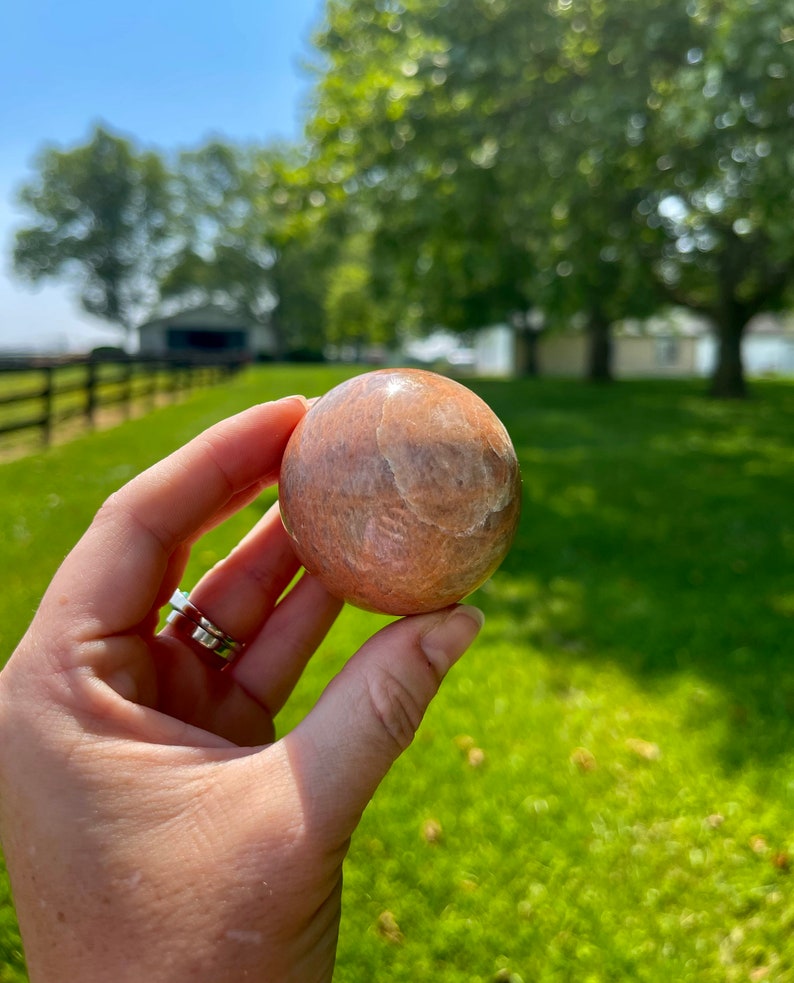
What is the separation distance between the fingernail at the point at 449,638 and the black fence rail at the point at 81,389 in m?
10.4

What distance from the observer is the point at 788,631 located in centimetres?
452

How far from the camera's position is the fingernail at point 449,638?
176 centimetres

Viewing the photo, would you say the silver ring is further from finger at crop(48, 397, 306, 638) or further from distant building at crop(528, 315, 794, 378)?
distant building at crop(528, 315, 794, 378)

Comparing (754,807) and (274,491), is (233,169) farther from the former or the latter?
(754,807)

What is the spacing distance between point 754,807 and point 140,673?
2.50 meters

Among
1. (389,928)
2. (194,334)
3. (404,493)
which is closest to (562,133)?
(404,493)

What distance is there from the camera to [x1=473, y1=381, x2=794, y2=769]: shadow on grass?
406 centimetres

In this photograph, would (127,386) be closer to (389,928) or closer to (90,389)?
(90,389)

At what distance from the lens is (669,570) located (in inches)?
220

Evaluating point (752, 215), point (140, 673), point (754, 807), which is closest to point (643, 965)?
point (754, 807)

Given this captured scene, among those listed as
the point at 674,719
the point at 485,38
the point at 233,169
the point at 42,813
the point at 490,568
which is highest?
the point at 233,169

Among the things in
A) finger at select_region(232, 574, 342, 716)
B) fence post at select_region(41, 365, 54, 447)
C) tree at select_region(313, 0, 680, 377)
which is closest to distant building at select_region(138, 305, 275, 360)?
fence post at select_region(41, 365, 54, 447)

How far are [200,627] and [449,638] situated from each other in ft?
2.50

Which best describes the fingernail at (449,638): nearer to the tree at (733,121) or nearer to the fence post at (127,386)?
the tree at (733,121)
